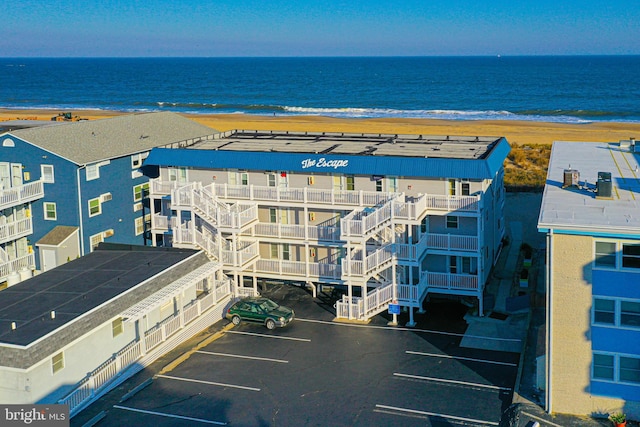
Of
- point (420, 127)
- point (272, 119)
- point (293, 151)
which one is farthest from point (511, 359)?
point (272, 119)

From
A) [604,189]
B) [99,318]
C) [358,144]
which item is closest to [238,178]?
[358,144]

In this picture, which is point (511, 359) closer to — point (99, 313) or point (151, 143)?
point (99, 313)

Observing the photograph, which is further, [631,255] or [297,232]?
[297,232]

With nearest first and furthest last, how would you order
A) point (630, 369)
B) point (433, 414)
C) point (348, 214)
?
point (630, 369)
point (433, 414)
point (348, 214)

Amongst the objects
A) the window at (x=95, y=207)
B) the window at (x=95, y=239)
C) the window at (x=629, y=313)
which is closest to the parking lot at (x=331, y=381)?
the window at (x=629, y=313)

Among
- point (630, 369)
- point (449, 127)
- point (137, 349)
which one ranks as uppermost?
point (449, 127)

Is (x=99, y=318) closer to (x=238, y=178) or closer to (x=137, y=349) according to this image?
(x=137, y=349)

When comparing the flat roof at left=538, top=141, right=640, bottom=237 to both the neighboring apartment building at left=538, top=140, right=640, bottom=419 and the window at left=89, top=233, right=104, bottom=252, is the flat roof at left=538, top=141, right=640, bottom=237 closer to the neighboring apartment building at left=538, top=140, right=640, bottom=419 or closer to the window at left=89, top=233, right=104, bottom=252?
the neighboring apartment building at left=538, top=140, right=640, bottom=419
